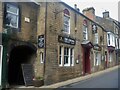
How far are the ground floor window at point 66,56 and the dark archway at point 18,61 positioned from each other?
2602 millimetres

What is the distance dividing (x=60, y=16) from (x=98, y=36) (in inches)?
436

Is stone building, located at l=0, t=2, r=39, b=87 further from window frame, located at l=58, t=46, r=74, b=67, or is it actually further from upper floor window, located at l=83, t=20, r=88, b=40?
upper floor window, located at l=83, t=20, r=88, b=40

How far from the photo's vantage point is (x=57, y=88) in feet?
47.7

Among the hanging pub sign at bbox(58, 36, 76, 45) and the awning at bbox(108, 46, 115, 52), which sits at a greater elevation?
the hanging pub sign at bbox(58, 36, 76, 45)

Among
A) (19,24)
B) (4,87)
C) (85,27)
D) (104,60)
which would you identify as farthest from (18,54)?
(104,60)

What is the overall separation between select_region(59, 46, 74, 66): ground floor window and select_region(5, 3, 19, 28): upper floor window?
506 cm

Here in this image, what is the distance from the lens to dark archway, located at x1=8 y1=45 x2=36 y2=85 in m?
17.1

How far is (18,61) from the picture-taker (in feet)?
58.5

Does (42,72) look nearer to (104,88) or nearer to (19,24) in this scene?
(19,24)

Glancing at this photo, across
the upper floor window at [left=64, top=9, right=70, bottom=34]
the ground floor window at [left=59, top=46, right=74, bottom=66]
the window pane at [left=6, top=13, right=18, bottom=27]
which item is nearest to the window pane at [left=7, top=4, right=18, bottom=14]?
the window pane at [left=6, top=13, right=18, bottom=27]

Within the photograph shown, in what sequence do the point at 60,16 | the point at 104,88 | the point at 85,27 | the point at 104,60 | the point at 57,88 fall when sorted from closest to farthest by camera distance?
the point at 104,88 → the point at 57,88 → the point at 60,16 → the point at 85,27 → the point at 104,60

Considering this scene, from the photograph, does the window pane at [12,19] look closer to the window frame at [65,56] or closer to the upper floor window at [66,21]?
the window frame at [65,56]

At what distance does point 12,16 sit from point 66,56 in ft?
22.3

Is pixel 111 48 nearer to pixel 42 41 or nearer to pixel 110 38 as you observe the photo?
pixel 110 38
